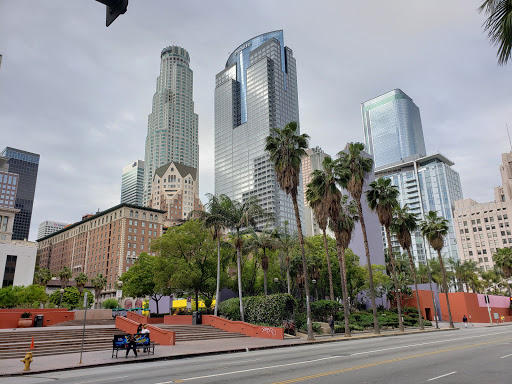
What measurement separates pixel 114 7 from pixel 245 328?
30.4 m

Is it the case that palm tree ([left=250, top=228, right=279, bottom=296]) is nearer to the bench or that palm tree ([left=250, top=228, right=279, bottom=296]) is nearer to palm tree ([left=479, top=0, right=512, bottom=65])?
the bench

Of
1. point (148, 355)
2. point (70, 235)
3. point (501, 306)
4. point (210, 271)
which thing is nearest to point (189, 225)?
point (210, 271)

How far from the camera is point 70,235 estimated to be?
146 metres

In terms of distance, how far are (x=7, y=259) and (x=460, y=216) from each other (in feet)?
544

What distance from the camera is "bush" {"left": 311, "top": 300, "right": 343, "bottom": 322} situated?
1688 inches

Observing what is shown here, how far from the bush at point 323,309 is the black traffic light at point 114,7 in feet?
134

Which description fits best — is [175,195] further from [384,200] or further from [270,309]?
[270,309]

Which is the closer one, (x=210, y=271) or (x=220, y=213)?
(x=220, y=213)

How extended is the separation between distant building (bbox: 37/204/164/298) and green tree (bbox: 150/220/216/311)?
75.0 m

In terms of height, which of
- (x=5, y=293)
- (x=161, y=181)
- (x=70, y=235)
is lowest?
(x=5, y=293)

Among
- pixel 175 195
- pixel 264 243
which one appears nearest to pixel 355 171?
pixel 264 243

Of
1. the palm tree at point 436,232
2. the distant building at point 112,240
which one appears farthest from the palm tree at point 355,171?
the distant building at point 112,240

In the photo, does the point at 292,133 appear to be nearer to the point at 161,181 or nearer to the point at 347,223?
the point at 347,223

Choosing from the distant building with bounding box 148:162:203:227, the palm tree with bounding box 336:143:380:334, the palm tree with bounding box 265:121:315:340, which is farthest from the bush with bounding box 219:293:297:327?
the distant building with bounding box 148:162:203:227
